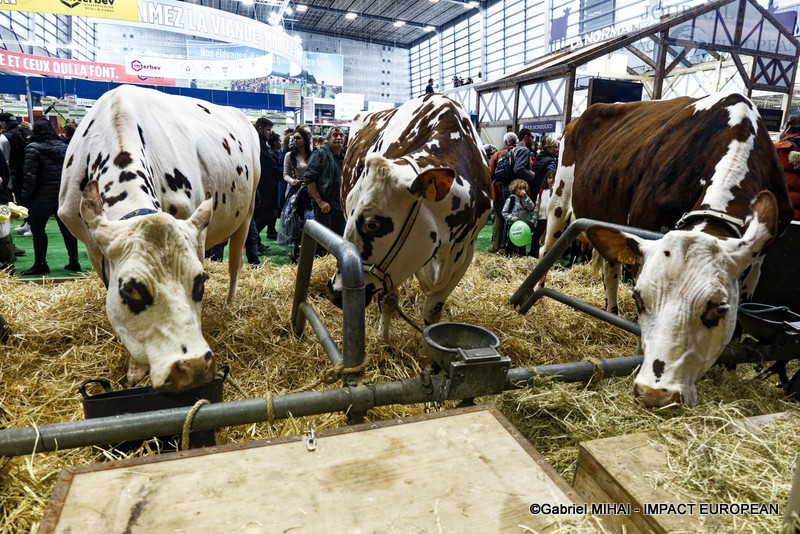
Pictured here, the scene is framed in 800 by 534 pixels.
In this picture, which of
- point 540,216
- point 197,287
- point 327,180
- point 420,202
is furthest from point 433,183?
point 540,216

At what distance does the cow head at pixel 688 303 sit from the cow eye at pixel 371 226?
137cm

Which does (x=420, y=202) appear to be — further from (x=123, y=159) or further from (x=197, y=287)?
(x=123, y=159)

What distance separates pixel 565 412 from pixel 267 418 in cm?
124

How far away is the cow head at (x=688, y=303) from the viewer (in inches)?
72.8

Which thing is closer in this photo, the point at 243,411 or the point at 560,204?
the point at 243,411

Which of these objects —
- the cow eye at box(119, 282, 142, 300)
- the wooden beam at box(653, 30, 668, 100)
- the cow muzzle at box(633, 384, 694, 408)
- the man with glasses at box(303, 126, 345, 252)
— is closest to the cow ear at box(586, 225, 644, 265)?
the cow muzzle at box(633, 384, 694, 408)

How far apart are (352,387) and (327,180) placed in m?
4.59

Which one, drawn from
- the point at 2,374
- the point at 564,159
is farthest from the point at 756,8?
the point at 2,374

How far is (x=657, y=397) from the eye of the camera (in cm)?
181

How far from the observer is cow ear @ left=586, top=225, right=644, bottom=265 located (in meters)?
2.12

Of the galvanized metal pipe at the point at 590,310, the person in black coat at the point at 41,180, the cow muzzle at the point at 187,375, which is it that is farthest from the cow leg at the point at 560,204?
the person in black coat at the point at 41,180

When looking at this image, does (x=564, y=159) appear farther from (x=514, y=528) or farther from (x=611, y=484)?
(x=514, y=528)

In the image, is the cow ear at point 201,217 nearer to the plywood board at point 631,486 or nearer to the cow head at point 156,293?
the cow head at point 156,293

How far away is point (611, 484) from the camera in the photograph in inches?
52.6
